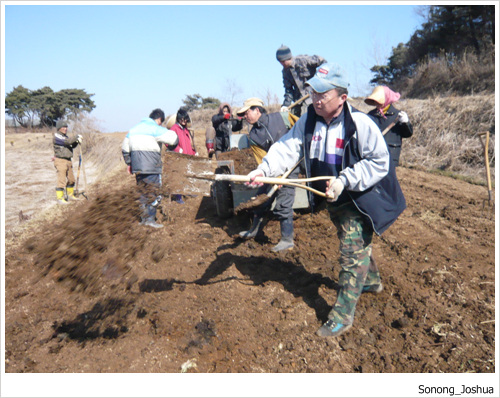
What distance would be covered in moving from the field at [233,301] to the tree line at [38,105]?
3576 cm

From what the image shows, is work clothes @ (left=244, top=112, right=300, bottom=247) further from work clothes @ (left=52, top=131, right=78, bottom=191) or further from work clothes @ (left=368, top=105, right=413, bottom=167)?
work clothes @ (left=52, top=131, right=78, bottom=191)

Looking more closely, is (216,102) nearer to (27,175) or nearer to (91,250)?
(27,175)

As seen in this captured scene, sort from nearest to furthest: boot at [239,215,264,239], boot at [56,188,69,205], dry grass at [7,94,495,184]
→ boot at [239,215,264,239] < boot at [56,188,69,205] < dry grass at [7,94,495,184]

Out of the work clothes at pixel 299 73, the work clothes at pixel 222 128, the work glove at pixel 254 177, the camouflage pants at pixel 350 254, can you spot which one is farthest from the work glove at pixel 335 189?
the work clothes at pixel 222 128

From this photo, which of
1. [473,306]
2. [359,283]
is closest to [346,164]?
[359,283]

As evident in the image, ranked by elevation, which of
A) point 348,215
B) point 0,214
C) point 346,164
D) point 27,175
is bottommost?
point 27,175

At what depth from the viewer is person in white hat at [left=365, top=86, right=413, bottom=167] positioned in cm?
412

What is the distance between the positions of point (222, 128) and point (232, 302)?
449 cm

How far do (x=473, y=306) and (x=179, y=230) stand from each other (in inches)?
155

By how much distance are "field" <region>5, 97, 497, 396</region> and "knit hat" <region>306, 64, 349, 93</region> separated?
6.27 ft

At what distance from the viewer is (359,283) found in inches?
112

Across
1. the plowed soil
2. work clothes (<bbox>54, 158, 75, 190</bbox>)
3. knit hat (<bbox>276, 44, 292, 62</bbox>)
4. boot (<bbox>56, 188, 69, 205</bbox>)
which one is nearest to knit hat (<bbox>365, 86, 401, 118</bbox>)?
the plowed soil

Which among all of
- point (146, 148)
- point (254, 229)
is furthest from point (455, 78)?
point (146, 148)

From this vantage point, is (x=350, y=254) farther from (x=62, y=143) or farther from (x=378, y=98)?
(x=62, y=143)
